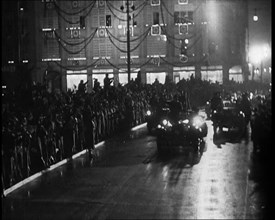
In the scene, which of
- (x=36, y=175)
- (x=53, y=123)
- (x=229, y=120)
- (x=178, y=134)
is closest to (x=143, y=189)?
(x=36, y=175)

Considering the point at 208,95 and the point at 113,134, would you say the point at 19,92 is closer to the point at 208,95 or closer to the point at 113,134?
the point at 113,134

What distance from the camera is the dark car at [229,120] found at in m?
28.1

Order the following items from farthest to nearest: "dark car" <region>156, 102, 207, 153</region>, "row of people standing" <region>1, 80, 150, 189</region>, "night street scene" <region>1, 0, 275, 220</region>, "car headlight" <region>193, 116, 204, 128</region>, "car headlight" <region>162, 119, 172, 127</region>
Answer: "car headlight" <region>193, 116, 204, 128</region>, "car headlight" <region>162, 119, 172, 127</region>, "dark car" <region>156, 102, 207, 153</region>, "row of people standing" <region>1, 80, 150, 189</region>, "night street scene" <region>1, 0, 275, 220</region>

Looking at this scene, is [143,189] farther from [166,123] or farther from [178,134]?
[166,123]

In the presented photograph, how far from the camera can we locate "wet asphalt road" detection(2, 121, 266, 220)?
39.7 ft

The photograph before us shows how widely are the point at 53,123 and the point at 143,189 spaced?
15.8 ft

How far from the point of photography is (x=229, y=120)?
28156 millimetres

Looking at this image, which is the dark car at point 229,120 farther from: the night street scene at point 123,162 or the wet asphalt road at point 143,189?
the wet asphalt road at point 143,189

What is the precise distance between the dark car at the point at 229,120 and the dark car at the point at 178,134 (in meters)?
5.28

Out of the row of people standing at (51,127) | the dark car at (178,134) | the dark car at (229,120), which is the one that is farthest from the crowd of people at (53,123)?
the dark car at (229,120)

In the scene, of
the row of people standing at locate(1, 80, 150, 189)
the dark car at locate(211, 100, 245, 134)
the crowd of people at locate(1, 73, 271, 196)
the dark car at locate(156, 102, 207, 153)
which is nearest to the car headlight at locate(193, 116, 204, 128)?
the dark car at locate(156, 102, 207, 153)

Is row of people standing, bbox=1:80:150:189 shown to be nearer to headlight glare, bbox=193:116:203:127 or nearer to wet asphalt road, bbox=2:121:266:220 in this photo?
wet asphalt road, bbox=2:121:266:220

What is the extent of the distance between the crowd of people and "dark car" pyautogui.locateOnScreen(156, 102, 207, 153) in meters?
2.47

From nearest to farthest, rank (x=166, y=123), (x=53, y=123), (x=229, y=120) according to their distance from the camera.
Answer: (x=53, y=123), (x=166, y=123), (x=229, y=120)
